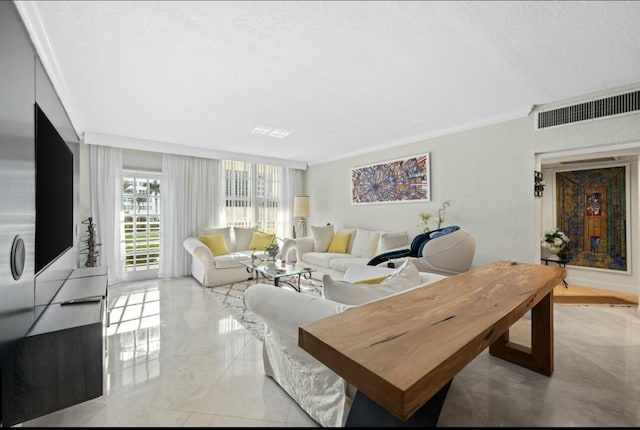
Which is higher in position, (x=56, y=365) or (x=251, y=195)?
(x=251, y=195)

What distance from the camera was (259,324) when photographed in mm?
2686

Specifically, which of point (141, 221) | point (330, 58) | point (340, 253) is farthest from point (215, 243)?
point (330, 58)

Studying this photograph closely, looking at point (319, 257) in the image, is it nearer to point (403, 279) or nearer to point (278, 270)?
point (278, 270)

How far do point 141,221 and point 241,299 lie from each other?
2346 millimetres

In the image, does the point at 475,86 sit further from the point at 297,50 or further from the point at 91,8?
the point at 91,8

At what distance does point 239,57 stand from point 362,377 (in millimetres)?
2120

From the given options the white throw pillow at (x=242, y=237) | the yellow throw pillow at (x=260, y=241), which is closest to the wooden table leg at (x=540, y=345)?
the yellow throw pillow at (x=260, y=241)

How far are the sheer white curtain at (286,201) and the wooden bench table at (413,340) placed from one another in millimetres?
4679

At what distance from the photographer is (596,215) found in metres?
3.67

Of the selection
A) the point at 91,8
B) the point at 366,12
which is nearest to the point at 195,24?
the point at 91,8

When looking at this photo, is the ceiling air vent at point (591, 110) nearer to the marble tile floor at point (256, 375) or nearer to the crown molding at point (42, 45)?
the marble tile floor at point (256, 375)

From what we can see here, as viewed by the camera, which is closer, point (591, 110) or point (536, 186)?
point (591, 110)

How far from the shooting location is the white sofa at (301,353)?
1.26 metres

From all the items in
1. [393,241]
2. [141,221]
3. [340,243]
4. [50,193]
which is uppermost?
[50,193]
